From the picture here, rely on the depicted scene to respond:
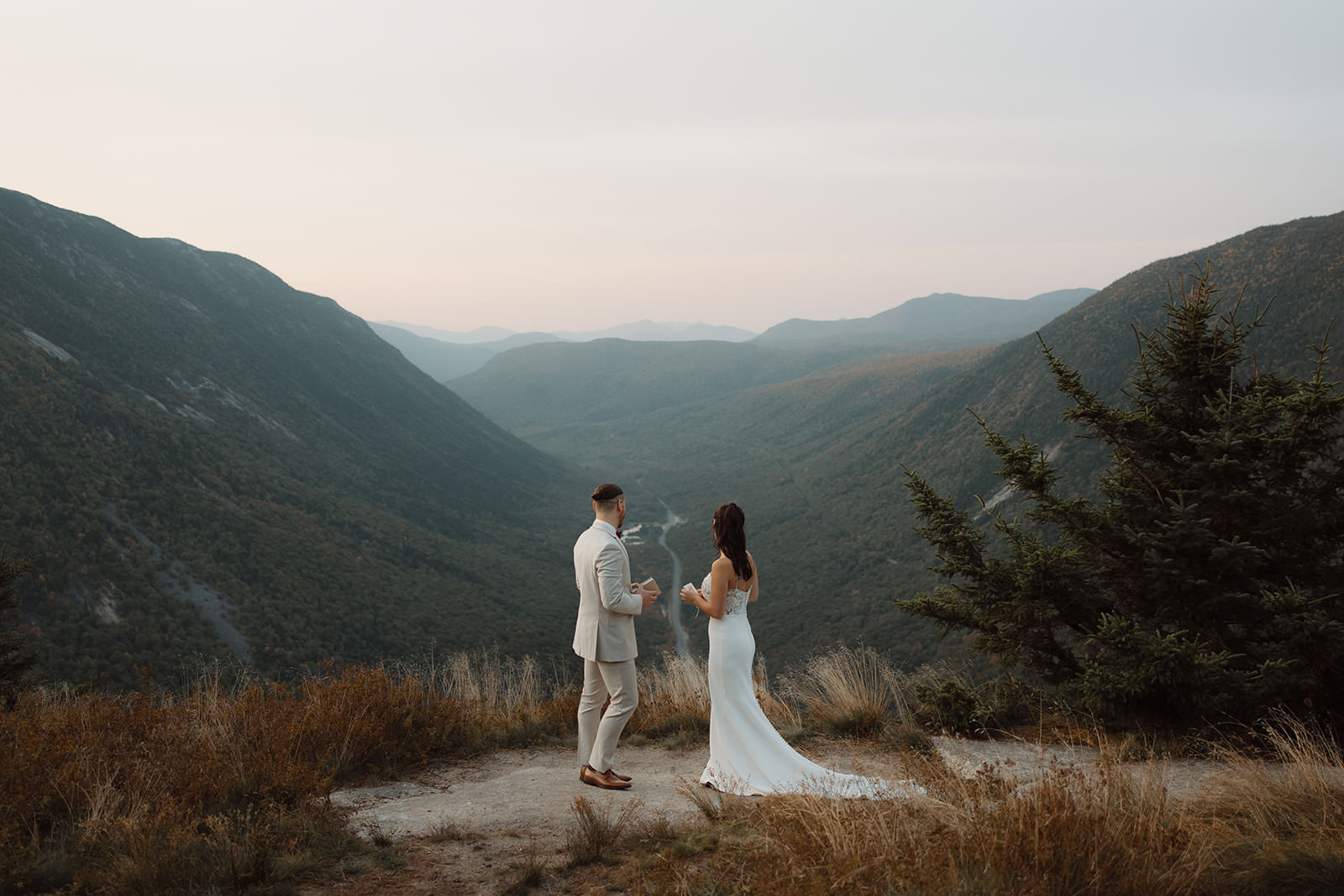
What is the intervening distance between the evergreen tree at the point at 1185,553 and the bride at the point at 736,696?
1983 mm

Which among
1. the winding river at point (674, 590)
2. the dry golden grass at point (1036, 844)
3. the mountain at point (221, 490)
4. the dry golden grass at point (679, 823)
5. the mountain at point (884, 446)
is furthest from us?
the winding river at point (674, 590)

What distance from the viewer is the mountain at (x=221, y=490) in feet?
76.5

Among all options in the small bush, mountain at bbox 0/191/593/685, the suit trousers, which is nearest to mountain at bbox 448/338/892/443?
mountain at bbox 0/191/593/685

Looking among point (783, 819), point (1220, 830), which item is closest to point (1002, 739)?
point (1220, 830)

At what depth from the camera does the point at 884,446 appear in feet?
201

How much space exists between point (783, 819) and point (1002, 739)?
3.23m

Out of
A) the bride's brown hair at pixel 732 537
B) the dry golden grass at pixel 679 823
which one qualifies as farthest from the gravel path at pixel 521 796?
the bride's brown hair at pixel 732 537

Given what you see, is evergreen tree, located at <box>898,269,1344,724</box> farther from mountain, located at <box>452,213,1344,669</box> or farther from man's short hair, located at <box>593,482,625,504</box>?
mountain, located at <box>452,213,1344,669</box>

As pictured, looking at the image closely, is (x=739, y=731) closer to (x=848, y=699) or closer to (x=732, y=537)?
(x=732, y=537)

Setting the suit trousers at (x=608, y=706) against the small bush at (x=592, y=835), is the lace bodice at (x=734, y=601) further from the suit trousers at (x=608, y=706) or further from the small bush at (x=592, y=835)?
the small bush at (x=592, y=835)

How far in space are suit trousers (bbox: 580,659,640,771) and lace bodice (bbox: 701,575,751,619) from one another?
30.9 inches

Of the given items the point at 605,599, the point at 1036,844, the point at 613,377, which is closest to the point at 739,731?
the point at 605,599

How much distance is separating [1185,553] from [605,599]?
435 cm

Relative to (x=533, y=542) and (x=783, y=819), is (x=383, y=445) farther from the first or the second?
(x=783, y=819)
